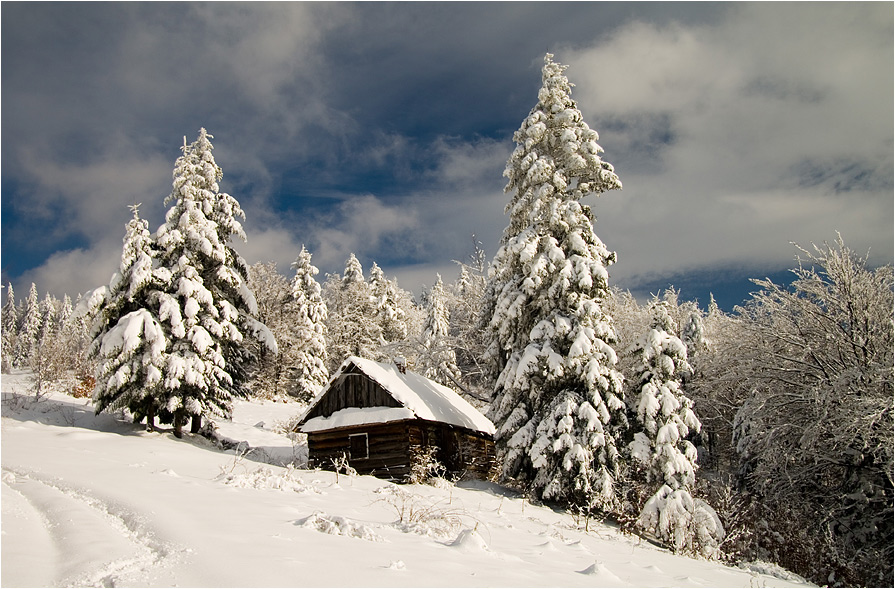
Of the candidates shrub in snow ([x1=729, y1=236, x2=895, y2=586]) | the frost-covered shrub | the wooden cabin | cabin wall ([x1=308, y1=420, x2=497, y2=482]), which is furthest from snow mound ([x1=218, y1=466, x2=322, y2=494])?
shrub in snow ([x1=729, y1=236, x2=895, y2=586])

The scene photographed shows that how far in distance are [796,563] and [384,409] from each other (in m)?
15.7

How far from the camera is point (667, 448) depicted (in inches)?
747

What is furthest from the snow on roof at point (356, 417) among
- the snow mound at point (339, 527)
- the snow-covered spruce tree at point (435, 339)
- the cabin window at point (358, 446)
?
the snow mound at point (339, 527)

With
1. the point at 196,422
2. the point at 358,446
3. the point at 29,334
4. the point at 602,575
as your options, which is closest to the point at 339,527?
the point at 602,575

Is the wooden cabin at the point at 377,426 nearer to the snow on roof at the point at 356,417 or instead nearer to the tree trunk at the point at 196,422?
the snow on roof at the point at 356,417

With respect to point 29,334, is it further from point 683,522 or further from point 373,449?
point 683,522

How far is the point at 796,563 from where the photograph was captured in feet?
58.3

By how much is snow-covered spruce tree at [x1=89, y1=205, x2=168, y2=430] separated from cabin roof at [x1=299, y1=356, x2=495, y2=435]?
256 inches

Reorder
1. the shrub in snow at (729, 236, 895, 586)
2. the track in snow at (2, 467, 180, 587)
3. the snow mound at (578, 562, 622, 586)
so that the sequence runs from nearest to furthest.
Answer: the track in snow at (2, 467, 180, 587)
the snow mound at (578, 562, 622, 586)
the shrub in snow at (729, 236, 895, 586)

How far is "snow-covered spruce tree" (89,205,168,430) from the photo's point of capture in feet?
70.0

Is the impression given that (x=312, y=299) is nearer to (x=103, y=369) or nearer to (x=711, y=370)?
(x=103, y=369)

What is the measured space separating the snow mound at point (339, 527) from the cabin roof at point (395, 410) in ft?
47.4

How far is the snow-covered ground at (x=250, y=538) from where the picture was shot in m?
5.40

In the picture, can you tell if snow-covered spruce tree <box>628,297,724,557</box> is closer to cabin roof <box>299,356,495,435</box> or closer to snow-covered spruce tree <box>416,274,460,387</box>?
cabin roof <box>299,356,495,435</box>
